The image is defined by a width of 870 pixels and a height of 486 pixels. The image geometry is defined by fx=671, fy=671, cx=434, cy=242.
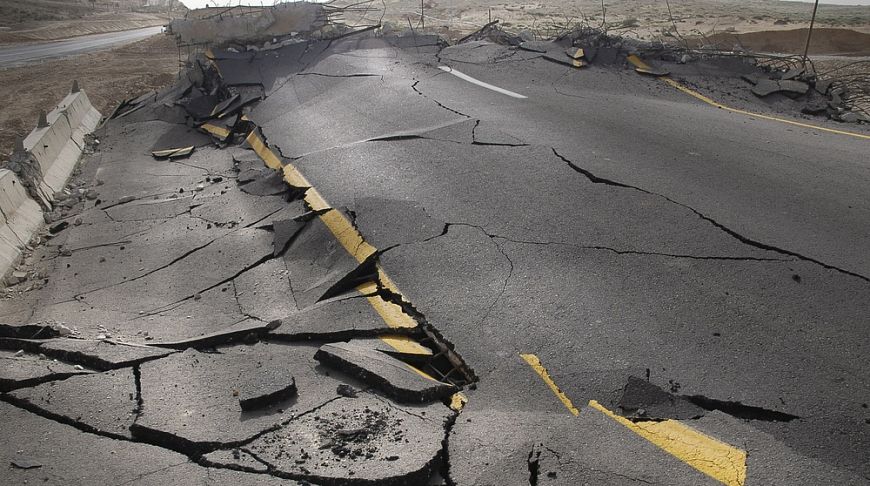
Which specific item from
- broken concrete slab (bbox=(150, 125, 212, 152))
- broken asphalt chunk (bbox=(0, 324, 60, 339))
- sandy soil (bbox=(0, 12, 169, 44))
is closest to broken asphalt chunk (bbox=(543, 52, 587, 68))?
broken concrete slab (bbox=(150, 125, 212, 152))

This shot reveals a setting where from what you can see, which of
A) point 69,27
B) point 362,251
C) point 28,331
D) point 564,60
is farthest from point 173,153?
point 69,27

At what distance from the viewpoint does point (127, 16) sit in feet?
173

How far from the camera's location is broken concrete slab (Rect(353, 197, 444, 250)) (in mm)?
5973

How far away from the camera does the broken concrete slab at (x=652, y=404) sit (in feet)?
12.0

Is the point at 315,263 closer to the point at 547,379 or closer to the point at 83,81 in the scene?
the point at 547,379

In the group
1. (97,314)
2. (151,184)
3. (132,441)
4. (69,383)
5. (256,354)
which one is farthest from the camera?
(151,184)

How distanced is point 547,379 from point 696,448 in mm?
943

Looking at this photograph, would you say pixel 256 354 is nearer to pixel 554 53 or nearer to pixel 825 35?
pixel 554 53

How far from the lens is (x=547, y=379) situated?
4.03 metres

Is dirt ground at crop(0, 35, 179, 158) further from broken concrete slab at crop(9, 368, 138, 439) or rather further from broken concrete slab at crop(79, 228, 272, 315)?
broken concrete slab at crop(9, 368, 138, 439)

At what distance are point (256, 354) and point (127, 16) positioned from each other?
56.4m

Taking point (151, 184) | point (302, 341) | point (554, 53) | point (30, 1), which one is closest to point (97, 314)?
point (302, 341)

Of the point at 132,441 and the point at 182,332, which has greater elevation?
the point at 132,441

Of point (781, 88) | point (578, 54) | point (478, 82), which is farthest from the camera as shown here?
point (578, 54)
